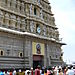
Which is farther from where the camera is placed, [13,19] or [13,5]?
[13,5]

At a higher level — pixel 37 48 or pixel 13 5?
pixel 13 5

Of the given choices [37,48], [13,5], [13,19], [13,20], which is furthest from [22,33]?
[13,5]

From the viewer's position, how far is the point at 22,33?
28.6 metres

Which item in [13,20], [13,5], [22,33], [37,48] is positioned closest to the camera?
[13,20]

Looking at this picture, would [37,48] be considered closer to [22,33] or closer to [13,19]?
[22,33]

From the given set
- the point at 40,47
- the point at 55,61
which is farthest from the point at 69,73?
the point at 55,61

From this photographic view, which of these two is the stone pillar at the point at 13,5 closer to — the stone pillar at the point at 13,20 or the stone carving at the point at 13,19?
the stone carving at the point at 13,19

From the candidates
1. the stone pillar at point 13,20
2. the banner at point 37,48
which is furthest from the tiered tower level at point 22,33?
the banner at point 37,48

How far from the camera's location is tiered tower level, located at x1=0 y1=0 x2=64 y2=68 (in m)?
26.0

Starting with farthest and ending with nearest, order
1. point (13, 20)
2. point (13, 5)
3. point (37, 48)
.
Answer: point (37, 48)
point (13, 5)
point (13, 20)

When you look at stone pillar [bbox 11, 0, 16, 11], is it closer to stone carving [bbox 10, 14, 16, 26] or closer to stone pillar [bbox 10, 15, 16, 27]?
stone carving [bbox 10, 14, 16, 26]

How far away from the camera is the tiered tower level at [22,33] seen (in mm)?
26047

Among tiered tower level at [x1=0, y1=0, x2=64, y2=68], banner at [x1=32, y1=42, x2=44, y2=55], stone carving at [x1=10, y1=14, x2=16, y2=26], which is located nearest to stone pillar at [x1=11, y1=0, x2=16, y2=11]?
tiered tower level at [x1=0, y1=0, x2=64, y2=68]

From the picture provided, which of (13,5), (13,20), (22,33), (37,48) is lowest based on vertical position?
(37,48)
